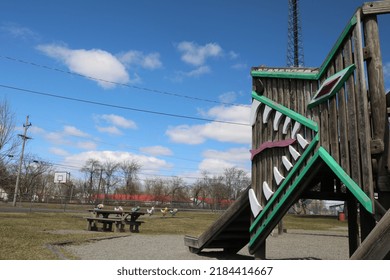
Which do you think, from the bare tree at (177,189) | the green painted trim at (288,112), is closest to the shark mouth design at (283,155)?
the green painted trim at (288,112)

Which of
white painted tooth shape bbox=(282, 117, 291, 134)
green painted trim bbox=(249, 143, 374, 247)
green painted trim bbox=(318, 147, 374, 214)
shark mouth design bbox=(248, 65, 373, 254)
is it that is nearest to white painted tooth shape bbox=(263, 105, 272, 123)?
shark mouth design bbox=(248, 65, 373, 254)

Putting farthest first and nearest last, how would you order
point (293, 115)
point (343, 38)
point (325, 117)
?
point (293, 115) < point (325, 117) < point (343, 38)

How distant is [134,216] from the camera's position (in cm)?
1509

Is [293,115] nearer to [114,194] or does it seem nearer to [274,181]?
[274,181]

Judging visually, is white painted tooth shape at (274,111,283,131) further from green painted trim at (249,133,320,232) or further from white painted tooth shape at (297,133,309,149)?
green painted trim at (249,133,320,232)

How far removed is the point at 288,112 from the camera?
5.84m

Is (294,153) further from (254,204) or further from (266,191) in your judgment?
(254,204)

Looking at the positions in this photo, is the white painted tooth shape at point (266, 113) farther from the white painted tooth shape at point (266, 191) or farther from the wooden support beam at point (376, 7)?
the wooden support beam at point (376, 7)

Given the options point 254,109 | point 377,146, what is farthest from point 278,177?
point 377,146

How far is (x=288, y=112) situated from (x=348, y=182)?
5.85ft

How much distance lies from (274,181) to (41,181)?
8349 cm

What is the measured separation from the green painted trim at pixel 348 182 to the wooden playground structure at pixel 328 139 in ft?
0.04

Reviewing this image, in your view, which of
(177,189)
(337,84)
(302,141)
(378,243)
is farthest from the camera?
(177,189)

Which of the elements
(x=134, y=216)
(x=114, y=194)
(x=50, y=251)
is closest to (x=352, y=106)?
(x=50, y=251)
